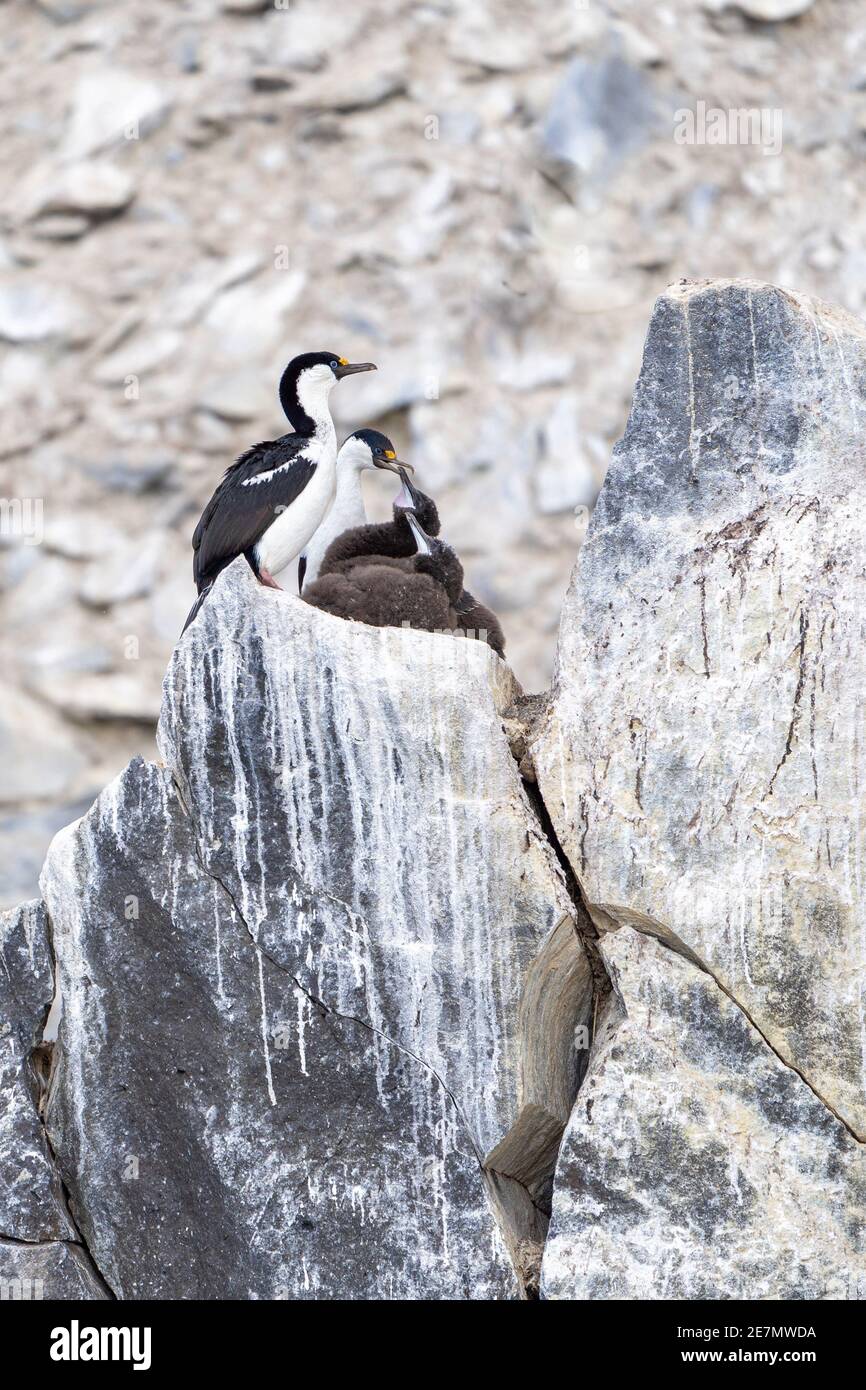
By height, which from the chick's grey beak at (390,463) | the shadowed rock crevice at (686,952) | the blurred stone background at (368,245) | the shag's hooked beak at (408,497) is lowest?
the shadowed rock crevice at (686,952)

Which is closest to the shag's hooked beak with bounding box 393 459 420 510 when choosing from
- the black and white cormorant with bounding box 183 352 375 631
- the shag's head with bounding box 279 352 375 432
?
the black and white cormorant with bounding box 183 352 375 631

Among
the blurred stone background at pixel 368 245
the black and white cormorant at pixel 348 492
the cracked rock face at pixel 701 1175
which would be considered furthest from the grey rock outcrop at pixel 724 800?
the blurred stone background at pixel 368 245

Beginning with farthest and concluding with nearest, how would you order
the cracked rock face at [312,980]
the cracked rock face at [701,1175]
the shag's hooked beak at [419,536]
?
1. the shag's hooked beak at [419,536]
2. the cracked rock face at [312,980]
3. the cracked rock face at [701,1175]

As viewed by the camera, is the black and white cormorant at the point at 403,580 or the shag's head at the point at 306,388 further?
the shag's head at the point at 306,388

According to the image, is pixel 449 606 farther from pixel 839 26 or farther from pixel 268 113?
pixel 839 26

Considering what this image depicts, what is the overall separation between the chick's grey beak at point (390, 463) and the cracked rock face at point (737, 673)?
2657 millimetres

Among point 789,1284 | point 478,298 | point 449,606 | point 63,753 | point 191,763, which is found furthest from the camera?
point 478,298

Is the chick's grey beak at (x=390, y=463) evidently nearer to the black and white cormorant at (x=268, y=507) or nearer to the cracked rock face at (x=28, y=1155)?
the black and white cormorant at (x=268, y=507)

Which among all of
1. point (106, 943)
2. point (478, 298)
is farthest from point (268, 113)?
point (106, 943)

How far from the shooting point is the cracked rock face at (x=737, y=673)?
629 cm

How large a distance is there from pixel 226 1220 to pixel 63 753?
15.8 meters

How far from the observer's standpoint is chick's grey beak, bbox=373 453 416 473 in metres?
9.32

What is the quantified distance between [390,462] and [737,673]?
3.50m

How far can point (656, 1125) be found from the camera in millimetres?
6172
